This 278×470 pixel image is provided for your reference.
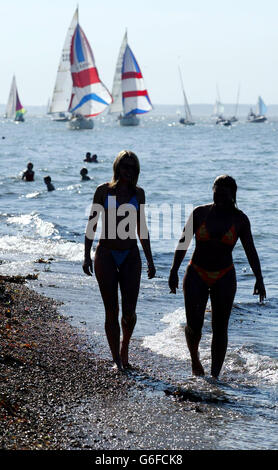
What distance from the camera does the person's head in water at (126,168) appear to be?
21.6 feet

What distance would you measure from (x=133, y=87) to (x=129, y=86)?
915 millimetres

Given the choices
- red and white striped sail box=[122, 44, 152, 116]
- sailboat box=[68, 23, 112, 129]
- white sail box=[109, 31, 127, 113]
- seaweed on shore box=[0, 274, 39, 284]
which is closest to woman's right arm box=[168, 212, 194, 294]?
seaweed on shore box=[0, 274, 39, 284]

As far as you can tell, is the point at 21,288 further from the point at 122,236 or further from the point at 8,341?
the point at 122,236

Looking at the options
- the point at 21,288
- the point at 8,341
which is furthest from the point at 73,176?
the point at 8,341

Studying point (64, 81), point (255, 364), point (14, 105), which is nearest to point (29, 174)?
point (255, 364)

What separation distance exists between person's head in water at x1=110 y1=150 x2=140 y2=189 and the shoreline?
181cm

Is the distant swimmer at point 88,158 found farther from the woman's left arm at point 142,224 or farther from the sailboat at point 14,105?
the sailboat at point 14,105

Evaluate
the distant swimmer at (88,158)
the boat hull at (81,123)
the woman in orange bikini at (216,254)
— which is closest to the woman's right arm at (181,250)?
the woman in orange bikini at (216,254)

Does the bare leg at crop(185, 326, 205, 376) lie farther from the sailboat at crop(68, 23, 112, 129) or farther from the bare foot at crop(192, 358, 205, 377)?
the sailboat at crop(68, 23, 112, 129)

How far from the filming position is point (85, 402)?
19.8 feet

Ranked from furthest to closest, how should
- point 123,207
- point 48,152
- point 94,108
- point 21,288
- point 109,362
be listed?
1. point 94,108
2. point 48,152
3. point 21,288
4. point 109,362
5. point 123,207

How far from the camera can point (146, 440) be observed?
17.4ft

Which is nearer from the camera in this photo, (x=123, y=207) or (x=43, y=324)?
(x=123, y=207)
